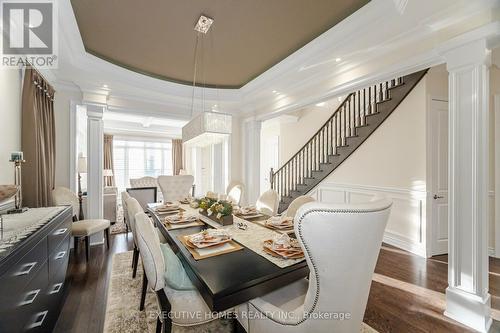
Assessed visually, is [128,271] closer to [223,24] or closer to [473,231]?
[223,24]

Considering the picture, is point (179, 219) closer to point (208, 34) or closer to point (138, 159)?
point (208, 34)

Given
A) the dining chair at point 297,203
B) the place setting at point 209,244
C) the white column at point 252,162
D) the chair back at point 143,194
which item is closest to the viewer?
the place setting at point 209,244

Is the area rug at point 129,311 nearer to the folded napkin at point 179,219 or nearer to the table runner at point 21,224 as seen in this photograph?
the folded napkin at point 179,219

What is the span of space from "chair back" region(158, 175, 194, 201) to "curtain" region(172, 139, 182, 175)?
495 cm

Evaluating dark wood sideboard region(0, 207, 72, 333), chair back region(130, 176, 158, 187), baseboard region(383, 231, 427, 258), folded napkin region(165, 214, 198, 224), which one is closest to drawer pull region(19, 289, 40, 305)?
dark wood sideboard region(0, 207, 72, 333)

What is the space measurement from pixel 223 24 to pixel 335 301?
246cm

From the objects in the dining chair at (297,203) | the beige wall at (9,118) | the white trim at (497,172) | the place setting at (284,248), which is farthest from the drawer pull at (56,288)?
the white trim at (497,172)

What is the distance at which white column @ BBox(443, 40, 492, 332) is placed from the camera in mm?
1716

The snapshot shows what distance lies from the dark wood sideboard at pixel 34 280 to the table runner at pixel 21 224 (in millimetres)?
36

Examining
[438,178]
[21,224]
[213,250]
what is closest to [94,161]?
[21,224]

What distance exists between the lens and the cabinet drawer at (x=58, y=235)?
165 centimetres

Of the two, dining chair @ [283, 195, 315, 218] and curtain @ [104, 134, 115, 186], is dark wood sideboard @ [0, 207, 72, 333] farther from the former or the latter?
curtain @ [104, 134, 115, 186]

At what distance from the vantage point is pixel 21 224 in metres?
1.55

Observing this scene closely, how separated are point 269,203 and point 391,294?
1586 millimetres
